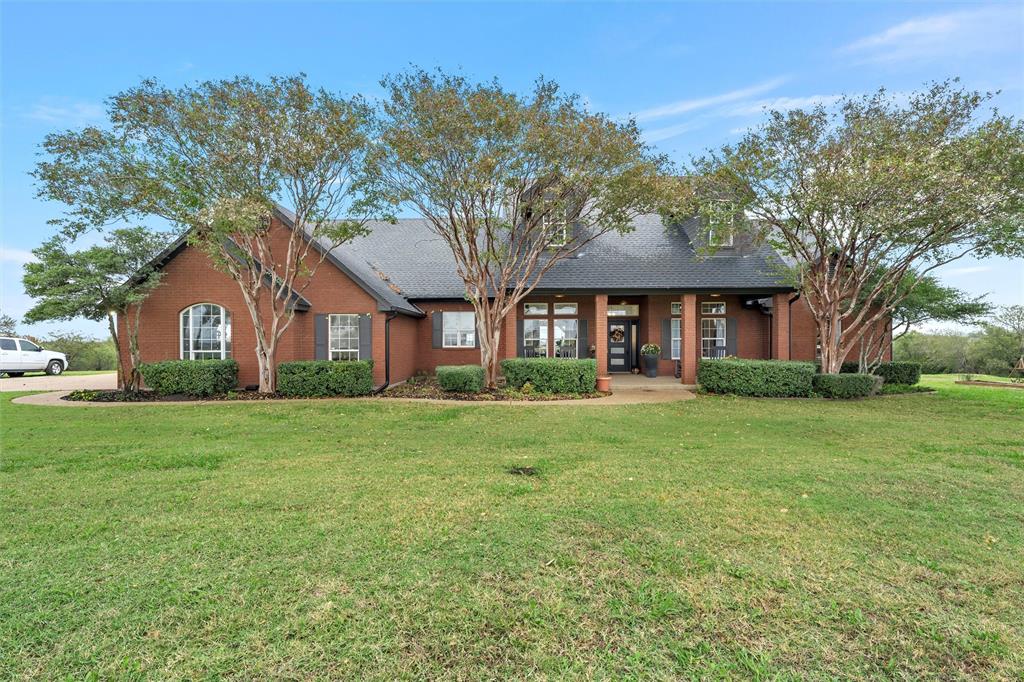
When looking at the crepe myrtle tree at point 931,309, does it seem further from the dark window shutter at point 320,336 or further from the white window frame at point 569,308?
the dark window shutter at point 320,336

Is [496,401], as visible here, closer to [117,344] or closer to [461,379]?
[461,379]

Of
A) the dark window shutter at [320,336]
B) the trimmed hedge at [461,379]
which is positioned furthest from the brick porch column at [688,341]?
the dark window shutter at [320,336]

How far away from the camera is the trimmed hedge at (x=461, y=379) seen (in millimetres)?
12352

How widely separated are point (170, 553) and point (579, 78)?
12.4 m

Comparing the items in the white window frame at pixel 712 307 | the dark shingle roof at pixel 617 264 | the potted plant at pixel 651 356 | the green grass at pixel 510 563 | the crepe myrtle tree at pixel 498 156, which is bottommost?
the green grass at pixel 510 563

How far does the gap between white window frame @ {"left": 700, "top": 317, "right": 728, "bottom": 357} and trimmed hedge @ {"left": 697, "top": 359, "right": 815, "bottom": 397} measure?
14.3ft

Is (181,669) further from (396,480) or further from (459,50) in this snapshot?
(459,50)

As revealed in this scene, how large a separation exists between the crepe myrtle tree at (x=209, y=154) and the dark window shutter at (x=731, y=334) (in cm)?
1345

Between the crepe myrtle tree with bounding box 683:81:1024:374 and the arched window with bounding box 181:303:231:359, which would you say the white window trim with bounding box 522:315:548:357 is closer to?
the crepe myrtle tree with bounding box 683:81:1024:374

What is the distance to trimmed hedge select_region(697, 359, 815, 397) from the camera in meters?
12.2

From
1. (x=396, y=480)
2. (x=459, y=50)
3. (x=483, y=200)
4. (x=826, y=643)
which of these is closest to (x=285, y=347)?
(x=483, y=200)

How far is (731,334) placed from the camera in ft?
55.0

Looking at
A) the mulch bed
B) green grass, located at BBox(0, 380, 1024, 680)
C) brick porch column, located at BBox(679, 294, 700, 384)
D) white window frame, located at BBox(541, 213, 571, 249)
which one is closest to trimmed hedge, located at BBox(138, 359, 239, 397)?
the mulch bed

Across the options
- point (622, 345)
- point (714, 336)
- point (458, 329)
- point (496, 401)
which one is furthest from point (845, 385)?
point (458, 329)
